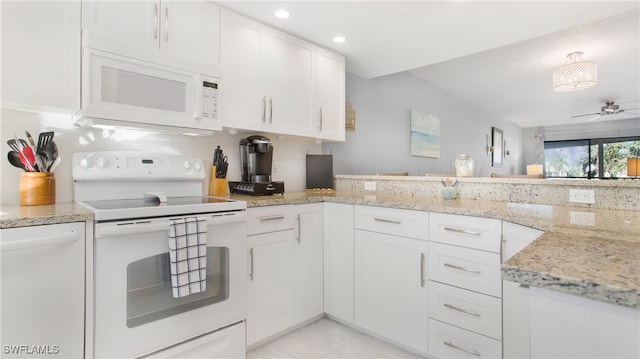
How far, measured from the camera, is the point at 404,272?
Answer: 6.15 ft

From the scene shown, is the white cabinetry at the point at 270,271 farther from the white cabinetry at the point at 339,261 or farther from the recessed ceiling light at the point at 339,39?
the recessed ceiling light at the point at 339,39

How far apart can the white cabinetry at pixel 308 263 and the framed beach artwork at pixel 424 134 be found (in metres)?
2.48

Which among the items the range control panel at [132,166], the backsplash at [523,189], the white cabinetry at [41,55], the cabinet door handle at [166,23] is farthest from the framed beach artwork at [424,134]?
the white cabinetry at [41,55]

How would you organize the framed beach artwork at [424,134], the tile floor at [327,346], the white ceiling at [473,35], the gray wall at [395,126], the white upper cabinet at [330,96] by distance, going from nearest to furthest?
the tile floor at [327,346], the white ceiling at [473,35], the white upper cabinet at [330,96], the gray wall at [395,126], the framed beach artwork at [424,134]

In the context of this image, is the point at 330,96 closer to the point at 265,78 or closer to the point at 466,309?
the point at 265,78

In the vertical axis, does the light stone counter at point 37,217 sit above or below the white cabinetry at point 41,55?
below

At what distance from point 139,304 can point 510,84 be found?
5.24 meters

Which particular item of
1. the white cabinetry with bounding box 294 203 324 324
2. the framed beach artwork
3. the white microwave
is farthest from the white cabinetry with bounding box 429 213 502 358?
the framed beach artwork

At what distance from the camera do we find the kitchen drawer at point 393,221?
5.90ft

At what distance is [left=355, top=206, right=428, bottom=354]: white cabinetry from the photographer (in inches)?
71.2

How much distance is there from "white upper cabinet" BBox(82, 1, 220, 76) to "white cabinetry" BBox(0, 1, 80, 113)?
86mm

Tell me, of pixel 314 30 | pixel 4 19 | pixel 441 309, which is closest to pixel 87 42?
pixel 4 19

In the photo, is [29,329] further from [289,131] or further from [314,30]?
[314,30]

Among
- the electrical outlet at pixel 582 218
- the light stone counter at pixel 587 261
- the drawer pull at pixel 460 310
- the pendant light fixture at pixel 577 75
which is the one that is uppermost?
the pendant light fixture at pixel 577 75
